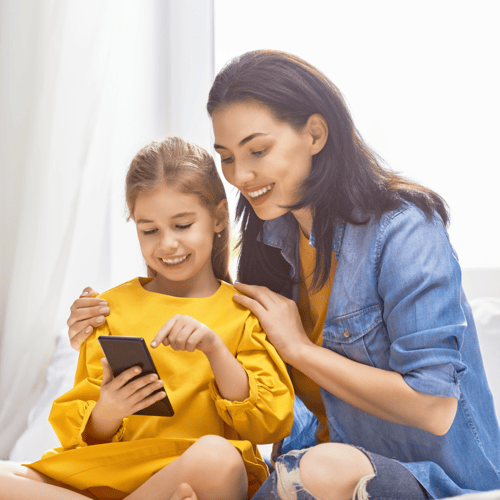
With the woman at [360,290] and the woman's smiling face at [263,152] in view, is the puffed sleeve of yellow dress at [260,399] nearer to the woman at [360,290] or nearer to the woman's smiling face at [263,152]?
the woman at [360,290]

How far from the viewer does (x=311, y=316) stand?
1173 mm

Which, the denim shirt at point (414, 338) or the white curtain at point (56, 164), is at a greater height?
the white curtain at point (56, 164)

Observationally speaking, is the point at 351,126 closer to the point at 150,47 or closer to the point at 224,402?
the point at 224,402

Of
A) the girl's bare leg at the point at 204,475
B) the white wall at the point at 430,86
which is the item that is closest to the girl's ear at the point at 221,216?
the girl's bare leg at the point at 204,475

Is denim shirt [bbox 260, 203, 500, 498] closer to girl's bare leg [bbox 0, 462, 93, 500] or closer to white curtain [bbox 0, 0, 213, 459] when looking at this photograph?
girl's bare leg [bbox 0, 462, 93, 500]

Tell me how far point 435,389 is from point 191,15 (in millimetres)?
1578

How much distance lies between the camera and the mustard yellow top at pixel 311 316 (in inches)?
44.8

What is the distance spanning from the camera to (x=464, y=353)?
103 centimetres

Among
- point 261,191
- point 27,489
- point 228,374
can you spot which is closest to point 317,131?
point 261,191

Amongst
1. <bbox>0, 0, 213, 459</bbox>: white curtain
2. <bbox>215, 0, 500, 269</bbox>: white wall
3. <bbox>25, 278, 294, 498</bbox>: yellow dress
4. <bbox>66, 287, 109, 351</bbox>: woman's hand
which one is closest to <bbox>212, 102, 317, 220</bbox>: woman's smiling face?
<bbox>25, 278, 294, 498</bbox>: yellow dress

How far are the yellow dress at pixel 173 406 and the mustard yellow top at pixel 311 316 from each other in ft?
0.46

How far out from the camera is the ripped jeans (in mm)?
807

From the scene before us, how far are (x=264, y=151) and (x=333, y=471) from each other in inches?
21.9

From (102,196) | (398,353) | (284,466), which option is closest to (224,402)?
(284,466)
